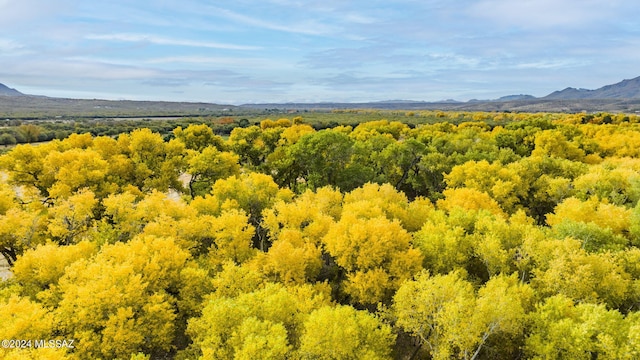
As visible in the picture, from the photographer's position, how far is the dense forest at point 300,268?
18.3m

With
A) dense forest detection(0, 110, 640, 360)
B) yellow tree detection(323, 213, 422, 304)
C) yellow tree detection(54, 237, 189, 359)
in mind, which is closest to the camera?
dense forest detection(0, 110, 640, 360)

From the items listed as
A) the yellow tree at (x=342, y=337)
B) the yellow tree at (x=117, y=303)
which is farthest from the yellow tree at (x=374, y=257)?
the yellow tree at (x=117, y=303)

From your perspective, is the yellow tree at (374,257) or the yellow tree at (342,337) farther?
the yellow tree at (374,257)

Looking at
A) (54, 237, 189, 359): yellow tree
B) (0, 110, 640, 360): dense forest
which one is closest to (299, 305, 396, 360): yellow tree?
(0, 110, 640, 360): dense forest

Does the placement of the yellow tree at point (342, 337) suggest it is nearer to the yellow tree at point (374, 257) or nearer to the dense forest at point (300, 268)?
the dense forest at point (300, 268)

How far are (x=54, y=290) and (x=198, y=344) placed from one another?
902cm

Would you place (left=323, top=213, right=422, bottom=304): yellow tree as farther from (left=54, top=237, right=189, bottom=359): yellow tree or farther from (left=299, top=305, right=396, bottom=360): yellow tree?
(left=54, top=237, right=189, bottom=359): yellow tree

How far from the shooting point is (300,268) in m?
25.1

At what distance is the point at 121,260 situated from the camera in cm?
2242

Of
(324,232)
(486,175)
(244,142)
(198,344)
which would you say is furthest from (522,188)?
(198,344)

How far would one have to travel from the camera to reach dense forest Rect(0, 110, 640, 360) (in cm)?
1827

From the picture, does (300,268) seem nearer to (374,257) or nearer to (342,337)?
(374,257)

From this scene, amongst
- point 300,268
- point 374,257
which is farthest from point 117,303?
point 374,257

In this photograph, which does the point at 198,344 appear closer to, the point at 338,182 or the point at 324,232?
the point at 324,232
